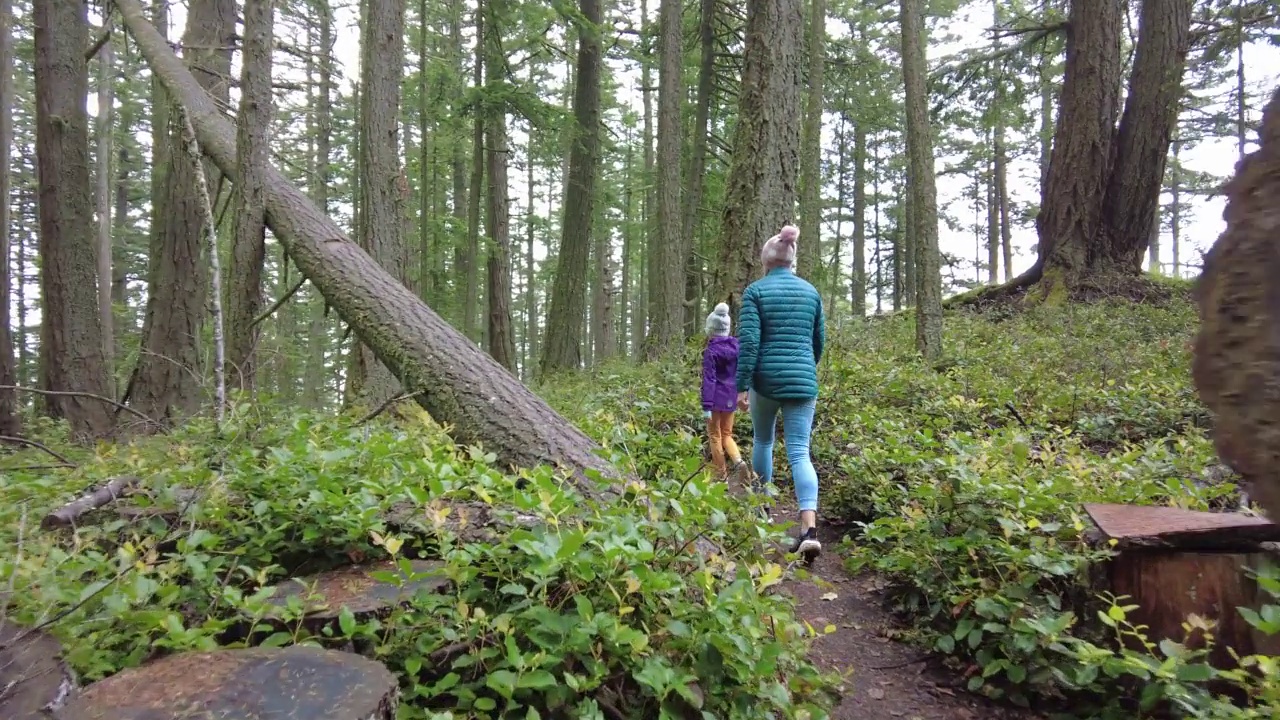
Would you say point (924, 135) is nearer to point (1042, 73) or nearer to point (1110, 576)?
point (1042, 73)

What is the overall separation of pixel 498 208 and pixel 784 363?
10.5 m

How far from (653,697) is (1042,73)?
16748 millimetres

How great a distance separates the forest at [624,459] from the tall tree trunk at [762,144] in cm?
4

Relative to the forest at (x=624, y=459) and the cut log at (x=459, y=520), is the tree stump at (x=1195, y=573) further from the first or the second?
the cut log at (x=459, y=520)

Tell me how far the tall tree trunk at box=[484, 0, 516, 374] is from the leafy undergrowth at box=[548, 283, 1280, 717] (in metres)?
3.98

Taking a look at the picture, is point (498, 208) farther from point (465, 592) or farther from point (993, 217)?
point (993, 217)

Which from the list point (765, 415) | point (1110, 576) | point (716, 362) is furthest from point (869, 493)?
point (1110, 576)

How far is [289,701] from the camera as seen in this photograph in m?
1.70

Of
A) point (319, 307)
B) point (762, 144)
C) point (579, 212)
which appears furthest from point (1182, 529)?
point (319, 307)

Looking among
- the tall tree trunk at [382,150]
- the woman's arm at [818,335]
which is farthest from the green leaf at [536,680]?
the tall tree trunk at [382,150]

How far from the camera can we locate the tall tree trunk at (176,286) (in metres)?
7.36

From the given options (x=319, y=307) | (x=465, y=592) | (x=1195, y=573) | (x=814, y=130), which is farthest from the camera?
(x=319, y=307)

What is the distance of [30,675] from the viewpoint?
5.49ft

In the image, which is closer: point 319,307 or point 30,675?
point 30,675
